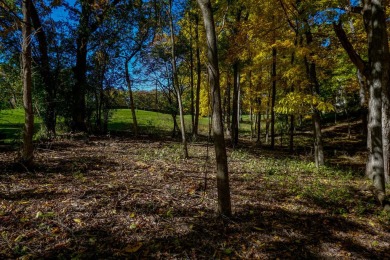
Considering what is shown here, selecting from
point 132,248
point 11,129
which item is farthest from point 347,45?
point 11,129

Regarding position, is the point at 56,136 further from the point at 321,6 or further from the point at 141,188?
the point at 321,6

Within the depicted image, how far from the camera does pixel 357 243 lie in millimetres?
4352

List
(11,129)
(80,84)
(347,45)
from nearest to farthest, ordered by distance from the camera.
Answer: (347,45)
(80,84)
(11,129)

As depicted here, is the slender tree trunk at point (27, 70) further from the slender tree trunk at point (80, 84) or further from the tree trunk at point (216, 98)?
the slender tree trunk at point (80, 84)

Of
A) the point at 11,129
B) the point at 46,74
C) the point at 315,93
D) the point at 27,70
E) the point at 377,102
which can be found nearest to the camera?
the point at 27,70

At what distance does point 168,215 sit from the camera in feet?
15.1

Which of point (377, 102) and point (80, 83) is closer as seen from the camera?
point (377, 102)

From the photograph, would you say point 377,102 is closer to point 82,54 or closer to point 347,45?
point 347,45

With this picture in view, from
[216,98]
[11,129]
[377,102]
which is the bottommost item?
[11,129]

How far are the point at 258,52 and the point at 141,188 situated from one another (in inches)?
477

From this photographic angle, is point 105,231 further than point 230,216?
No

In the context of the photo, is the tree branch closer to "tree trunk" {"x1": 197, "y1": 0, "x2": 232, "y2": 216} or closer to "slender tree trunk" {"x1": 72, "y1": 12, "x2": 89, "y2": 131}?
"tree trunk" {"x1": 197, "y1": 0, "x2": 232, "y2": 216}

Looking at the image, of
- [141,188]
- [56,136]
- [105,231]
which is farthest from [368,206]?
[56,136]

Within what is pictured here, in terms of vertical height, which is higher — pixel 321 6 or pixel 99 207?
pixel 321 6
